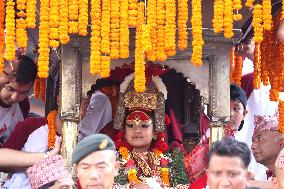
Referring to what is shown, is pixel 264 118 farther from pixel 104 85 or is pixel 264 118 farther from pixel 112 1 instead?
pixel 112 1

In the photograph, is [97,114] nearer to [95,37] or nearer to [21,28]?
[95,37]

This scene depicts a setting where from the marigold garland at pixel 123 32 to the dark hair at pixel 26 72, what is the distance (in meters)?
1.55

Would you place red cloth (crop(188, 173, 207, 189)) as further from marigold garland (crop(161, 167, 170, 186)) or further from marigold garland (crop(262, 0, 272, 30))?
marigold garland (crop(262, 0, 272, 30))

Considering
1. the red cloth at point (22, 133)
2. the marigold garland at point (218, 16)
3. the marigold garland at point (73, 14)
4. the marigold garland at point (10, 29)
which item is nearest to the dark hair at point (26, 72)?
the red cloth at point (22, 133)

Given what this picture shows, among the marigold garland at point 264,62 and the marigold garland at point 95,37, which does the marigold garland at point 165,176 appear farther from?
the marigold garland at point 95,37

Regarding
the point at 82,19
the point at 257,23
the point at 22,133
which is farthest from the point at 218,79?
the point at 22,133

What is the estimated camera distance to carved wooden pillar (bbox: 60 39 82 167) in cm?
629

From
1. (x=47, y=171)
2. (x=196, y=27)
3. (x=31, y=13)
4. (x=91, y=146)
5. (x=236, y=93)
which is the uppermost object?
(x=31, y=13)

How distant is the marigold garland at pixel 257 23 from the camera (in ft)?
19.3

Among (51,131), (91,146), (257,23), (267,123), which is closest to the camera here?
(91,146)

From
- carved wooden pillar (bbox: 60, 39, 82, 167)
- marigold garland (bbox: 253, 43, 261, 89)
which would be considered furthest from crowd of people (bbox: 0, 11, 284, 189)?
marigold garland (bbox: 253, 43, 261, 89)

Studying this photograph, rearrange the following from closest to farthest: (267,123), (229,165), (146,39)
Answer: (229,165), (146,39), (267,123)

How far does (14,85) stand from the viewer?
715cm

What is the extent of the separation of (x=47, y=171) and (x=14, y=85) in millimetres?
1583
